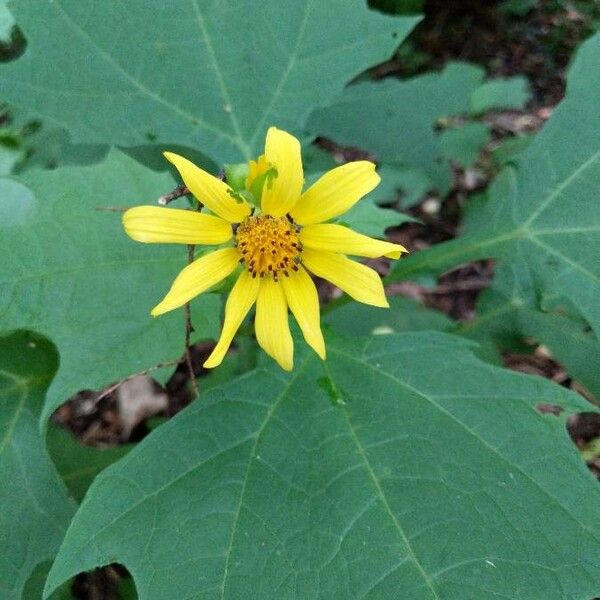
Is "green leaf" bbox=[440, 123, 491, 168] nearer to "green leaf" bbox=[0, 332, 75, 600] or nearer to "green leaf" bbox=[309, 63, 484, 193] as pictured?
"green leaf" bbox=[309, 63, 484, 193]

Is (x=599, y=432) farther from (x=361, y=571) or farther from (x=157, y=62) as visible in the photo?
(x=157, y=62)

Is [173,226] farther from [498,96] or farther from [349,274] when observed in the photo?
[498,96]

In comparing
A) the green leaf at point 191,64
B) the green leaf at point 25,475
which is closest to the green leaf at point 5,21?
the green leaf at point 191,64

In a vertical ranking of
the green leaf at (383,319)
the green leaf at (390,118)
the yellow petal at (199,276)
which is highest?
the yellow petal at (199,276)

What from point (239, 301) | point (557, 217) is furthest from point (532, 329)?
point (239, 301)

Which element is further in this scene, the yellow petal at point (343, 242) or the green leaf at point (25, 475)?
the green leaf at point (25, 475)

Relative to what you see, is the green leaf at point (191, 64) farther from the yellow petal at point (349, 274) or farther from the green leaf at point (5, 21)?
the yellow petal at point (349, 274)

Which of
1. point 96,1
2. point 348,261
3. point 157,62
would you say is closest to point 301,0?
point 157,62
